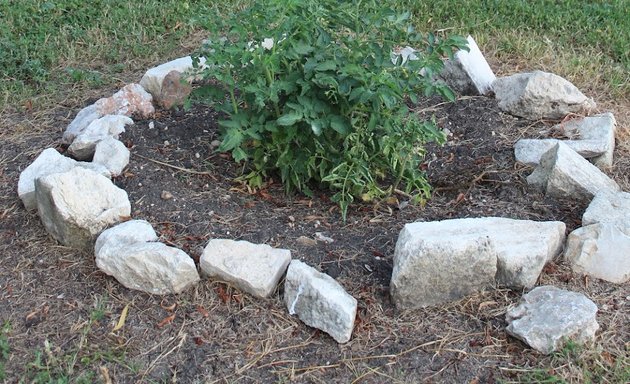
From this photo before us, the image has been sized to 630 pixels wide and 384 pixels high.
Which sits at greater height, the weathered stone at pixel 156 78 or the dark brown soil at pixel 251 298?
the weathered stone at pixel 156 78

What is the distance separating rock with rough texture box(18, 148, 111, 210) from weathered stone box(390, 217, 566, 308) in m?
1.53

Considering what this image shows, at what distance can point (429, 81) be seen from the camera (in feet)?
12.5

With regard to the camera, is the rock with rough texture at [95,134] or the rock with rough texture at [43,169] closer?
the rock with rough texture at [43,169]

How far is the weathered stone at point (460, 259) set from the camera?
3.33 metres

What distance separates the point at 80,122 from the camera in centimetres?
463

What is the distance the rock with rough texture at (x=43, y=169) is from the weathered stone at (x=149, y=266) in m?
0.62

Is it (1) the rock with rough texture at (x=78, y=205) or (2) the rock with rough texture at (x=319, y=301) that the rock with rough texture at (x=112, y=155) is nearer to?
(1) the rock with rough texture at (x=78, y=205)

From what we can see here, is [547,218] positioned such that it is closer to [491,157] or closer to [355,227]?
[491,157]

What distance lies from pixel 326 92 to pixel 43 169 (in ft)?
4.73

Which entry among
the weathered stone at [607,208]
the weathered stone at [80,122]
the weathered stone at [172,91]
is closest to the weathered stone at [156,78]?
the weathered stone at [172,91]

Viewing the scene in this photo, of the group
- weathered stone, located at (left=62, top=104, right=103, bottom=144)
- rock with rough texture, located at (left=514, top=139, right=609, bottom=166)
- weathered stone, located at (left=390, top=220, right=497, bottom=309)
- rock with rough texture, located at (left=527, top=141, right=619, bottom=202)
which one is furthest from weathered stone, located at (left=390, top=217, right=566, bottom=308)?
weathered stone, located at (left=62, top=104, right=103, bottom=144)

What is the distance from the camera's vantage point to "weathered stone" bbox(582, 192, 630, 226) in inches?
146

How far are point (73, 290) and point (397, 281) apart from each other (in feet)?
4.30

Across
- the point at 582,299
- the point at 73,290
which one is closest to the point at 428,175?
the point at 582,299
